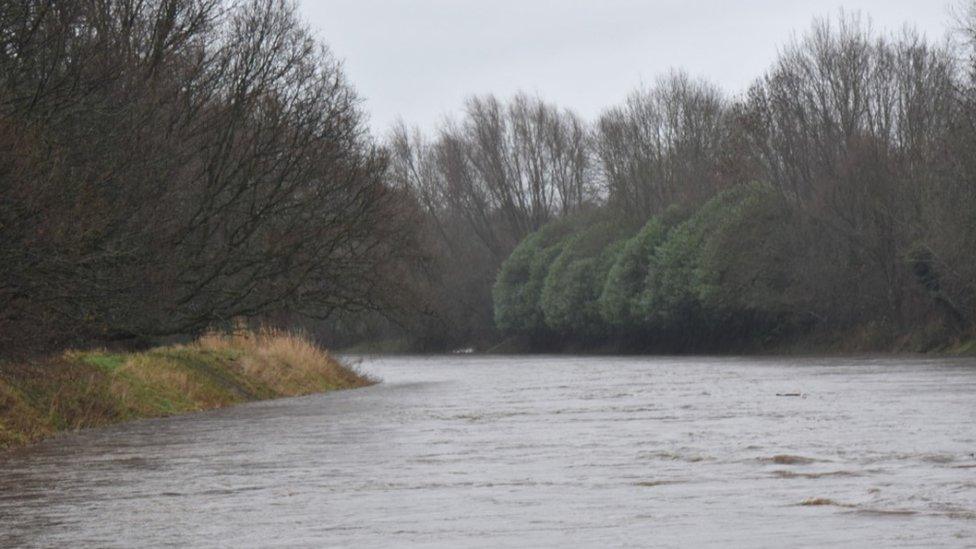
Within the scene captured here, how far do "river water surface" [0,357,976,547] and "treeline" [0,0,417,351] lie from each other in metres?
2.58

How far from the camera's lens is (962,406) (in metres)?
25.6

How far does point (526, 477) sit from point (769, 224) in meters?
60.7

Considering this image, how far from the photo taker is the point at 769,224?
75.7 m

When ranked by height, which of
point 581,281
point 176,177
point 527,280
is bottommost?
point 176,177

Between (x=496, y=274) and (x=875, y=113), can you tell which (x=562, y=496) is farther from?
(x=496, y=274)

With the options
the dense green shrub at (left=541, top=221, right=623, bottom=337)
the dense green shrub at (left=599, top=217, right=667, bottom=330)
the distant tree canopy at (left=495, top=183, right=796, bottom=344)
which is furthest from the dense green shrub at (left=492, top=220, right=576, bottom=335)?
the dense green shrub at (left=599, top=217, right=667, bottom=330)

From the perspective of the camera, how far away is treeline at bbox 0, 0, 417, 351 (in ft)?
73.2

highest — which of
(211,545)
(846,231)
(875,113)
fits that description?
(875,113)

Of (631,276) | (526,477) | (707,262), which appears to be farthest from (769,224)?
(526,477)

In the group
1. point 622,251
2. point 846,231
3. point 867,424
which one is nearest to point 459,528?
point 867,424

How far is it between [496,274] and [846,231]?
43.1m

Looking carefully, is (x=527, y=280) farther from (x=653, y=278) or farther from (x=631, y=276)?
(x=653, y=278)

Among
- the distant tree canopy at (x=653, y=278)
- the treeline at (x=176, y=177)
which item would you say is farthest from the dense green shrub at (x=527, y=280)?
the treeline at (x=176, y=177)

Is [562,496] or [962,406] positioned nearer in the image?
[562,496]
